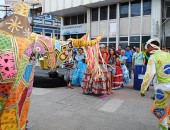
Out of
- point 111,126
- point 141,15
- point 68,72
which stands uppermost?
point 141,15

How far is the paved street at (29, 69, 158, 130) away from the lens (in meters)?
4.62

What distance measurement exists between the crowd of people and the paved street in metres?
0.35

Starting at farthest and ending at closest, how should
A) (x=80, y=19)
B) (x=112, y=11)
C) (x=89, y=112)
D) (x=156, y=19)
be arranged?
(x=80, y=19) → (x=112, y=11) → (x=156, y=19) → (x=89, y=112)

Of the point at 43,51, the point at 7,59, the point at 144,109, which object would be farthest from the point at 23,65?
the point at 144,109

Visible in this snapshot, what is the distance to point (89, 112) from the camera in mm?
5551

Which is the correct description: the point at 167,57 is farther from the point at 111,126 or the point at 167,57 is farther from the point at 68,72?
the point at 68,72

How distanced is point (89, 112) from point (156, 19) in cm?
1331

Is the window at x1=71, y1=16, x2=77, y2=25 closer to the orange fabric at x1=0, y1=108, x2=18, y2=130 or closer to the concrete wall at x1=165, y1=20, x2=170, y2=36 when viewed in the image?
the concrete wall at x1=165, y1=20, x2=170, y2=36

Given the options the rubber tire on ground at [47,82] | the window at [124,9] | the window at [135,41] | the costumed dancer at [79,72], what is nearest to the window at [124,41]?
the window at [135,41]

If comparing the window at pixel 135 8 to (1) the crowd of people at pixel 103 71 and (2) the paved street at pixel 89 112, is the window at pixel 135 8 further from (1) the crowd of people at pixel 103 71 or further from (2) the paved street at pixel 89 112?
(2) the paved street at pixel 89 112

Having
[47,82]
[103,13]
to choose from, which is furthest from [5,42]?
[103,13]

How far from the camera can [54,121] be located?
481cm

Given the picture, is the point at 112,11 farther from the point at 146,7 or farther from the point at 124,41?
the point at 146,7

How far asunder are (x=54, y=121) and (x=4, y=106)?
9.30ft
